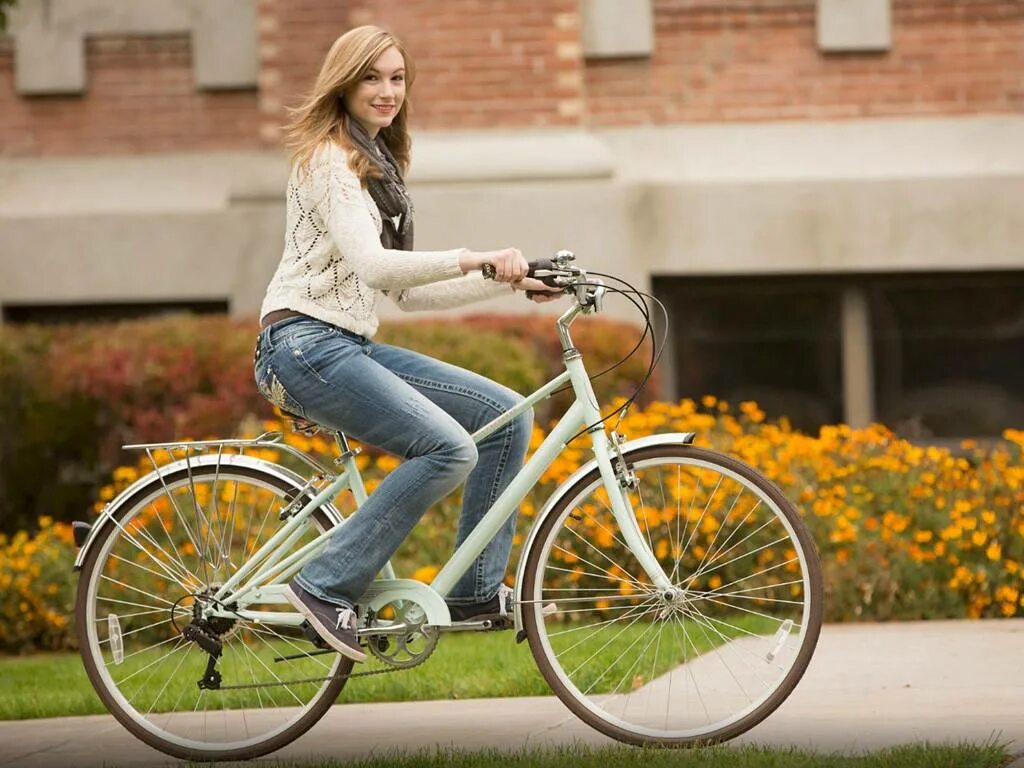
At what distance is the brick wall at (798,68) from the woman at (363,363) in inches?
230

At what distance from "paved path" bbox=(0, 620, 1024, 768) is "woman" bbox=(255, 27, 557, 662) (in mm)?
456

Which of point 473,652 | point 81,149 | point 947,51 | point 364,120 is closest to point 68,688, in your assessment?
point 473,652

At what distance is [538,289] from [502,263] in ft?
0.59

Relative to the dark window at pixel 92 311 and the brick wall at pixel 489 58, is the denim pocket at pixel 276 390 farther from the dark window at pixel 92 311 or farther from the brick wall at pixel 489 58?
the dark window at pixel 92 311

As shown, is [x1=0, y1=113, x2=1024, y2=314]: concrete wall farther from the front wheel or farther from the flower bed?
the front wheel

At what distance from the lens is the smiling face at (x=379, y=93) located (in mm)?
4754

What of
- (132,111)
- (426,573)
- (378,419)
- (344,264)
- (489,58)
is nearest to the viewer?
(378,419)

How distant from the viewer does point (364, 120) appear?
15.8 ft

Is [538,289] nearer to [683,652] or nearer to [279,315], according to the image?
[279,315]

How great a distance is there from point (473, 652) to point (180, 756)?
195 centimetres

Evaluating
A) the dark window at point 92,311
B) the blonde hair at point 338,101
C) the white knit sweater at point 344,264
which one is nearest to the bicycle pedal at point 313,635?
the white knit sweater at point 344,264

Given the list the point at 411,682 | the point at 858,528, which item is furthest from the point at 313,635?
the point at 858,528

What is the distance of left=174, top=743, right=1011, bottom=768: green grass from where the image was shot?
4309 millimetres

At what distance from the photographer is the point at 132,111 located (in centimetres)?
1109
